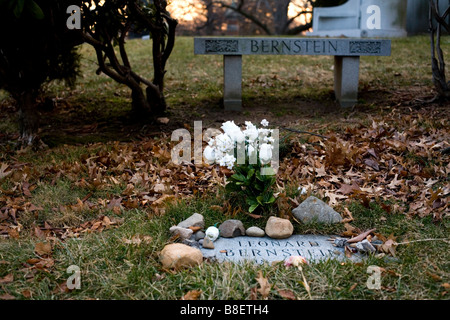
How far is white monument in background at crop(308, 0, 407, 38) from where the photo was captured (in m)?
12.8

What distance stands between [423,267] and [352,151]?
1.85 metres

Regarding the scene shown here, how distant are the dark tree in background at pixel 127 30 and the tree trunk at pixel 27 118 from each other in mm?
994

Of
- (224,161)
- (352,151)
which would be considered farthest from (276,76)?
(224,161)

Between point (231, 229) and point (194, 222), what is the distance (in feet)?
0.92

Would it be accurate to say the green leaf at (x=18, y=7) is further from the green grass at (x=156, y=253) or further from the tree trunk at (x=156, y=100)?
the tree trunk at (x=156, y=100)

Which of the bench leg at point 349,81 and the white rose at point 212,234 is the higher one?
the bench leg at point 349,81

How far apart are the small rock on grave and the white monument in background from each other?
11358 millimetres

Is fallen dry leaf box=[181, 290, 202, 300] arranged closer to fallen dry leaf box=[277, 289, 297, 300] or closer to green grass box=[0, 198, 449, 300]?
green grass box=[0, 198, 449, 300]

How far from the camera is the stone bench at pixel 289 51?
6539 millimetres

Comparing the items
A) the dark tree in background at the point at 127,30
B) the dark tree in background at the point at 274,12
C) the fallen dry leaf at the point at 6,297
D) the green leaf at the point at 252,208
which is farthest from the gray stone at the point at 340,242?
the dark tree in background at the point at 274,12

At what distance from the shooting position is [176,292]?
8.32 ft

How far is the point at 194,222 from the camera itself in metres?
3.27

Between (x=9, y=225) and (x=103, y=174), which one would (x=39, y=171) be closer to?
(x=103, y=174)

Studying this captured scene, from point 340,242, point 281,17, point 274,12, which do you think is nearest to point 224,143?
point 340,242
